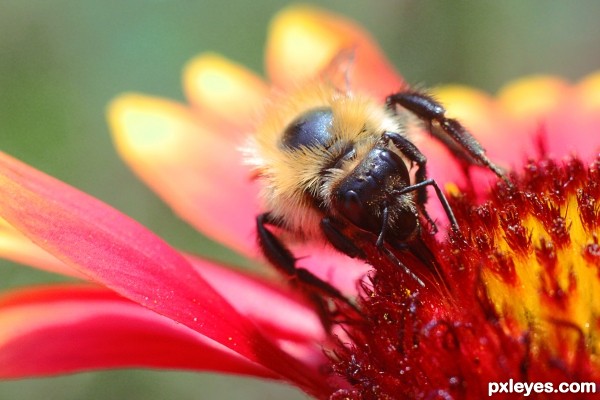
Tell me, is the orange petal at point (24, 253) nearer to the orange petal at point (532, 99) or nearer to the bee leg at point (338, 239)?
the bee leg at point (338, 239)

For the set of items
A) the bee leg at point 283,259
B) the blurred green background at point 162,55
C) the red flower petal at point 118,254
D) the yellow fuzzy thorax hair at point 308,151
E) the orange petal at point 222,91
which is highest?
the blurred green background at point 162,55

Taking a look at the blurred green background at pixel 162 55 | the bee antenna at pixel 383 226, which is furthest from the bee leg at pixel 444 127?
the blurred green background at pixel 162 55

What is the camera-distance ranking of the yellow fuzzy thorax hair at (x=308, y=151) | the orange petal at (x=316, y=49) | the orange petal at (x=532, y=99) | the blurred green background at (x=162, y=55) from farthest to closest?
the blurred green background at (x=162, y=55), the orange petal at (x=532, y=99), the orange petal at (x=316, y=49), the yellow fuzzy thorax hair at (x=308, y=151)

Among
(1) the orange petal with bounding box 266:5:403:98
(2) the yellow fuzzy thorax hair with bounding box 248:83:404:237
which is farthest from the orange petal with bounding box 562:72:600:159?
(2) the yellow fuzzy thorax hair with bounding box 248:83:404:237

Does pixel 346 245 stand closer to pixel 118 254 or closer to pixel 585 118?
pixel 118 254

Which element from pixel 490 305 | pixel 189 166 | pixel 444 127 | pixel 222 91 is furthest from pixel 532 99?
pixel 490 305

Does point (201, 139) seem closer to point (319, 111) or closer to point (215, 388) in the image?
point (319, 111)
